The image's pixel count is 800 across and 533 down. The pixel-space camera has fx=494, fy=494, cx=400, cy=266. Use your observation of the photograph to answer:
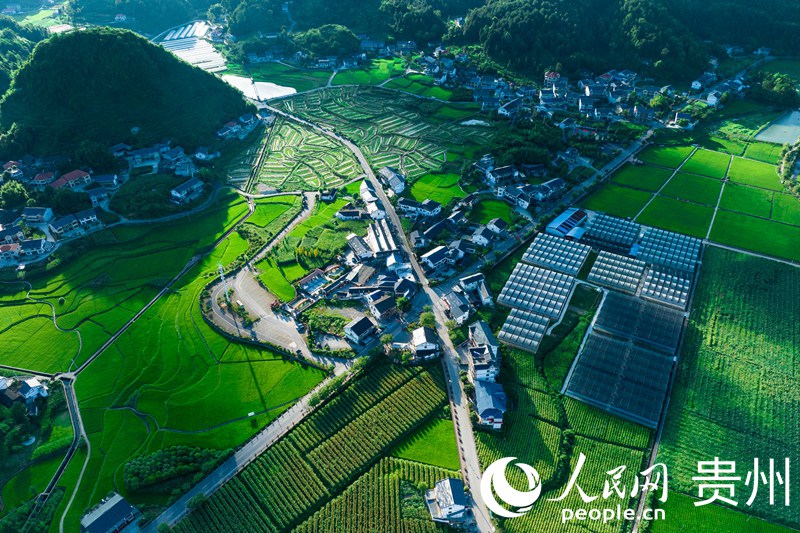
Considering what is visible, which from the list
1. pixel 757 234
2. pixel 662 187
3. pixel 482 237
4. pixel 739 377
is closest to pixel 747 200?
pixel 757 234

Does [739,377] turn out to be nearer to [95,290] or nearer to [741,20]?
[95,290]

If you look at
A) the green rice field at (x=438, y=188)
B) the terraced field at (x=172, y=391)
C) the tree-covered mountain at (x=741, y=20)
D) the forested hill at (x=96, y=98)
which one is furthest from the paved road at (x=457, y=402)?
the tree-covered mountain at (x=741, y=20)

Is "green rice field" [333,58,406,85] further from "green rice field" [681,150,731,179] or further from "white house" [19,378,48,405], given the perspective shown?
"white house" [19,378,48,405]

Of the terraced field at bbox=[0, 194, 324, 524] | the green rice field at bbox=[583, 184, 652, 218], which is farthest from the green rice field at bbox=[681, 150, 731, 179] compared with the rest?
the terraced field at bbox=[0, 194, 324, 524]

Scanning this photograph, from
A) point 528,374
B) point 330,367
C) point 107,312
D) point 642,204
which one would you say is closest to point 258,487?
point 330,367

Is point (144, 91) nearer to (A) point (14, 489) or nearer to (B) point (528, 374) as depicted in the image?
(A) point (14, 489)

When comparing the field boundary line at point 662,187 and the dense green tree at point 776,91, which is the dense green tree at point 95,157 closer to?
the field boundary line at point 662,187
